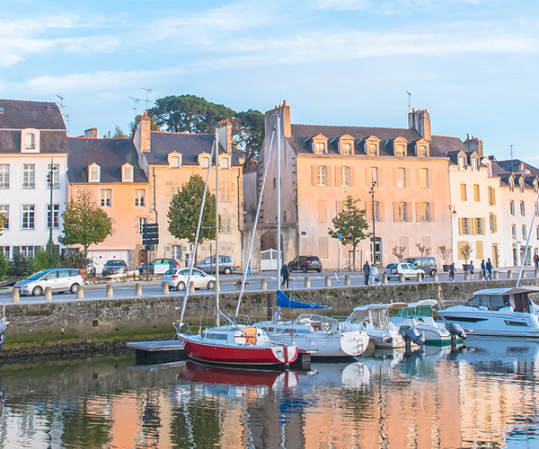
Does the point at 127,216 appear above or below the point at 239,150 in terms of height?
below

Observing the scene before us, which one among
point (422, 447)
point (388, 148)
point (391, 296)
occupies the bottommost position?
point (422, 447)

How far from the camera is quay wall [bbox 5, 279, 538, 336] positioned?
86.5 ft

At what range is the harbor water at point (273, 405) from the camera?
1582 cm

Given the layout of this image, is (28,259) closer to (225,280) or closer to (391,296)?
(225,280)

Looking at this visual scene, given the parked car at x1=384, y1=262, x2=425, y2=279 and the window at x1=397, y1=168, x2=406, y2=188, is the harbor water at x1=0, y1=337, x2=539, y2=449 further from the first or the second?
the window at x1=397, y1=168, x2=406, y2=188

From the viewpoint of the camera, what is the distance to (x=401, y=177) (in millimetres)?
57938

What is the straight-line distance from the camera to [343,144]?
185 feet

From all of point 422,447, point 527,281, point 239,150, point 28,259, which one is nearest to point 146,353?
point 422,447

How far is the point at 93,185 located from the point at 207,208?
8851mm

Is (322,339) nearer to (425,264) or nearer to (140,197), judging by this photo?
(425,264)

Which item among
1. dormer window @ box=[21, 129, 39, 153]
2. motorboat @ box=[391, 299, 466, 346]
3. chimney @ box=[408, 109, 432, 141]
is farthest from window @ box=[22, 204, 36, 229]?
chimney @ box=[408, 109, 432, 141]

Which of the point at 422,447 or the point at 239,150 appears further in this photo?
the point at 239,150

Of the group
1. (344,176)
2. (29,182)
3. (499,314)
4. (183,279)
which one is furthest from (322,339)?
(344,176)

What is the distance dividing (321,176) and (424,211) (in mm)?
9682
